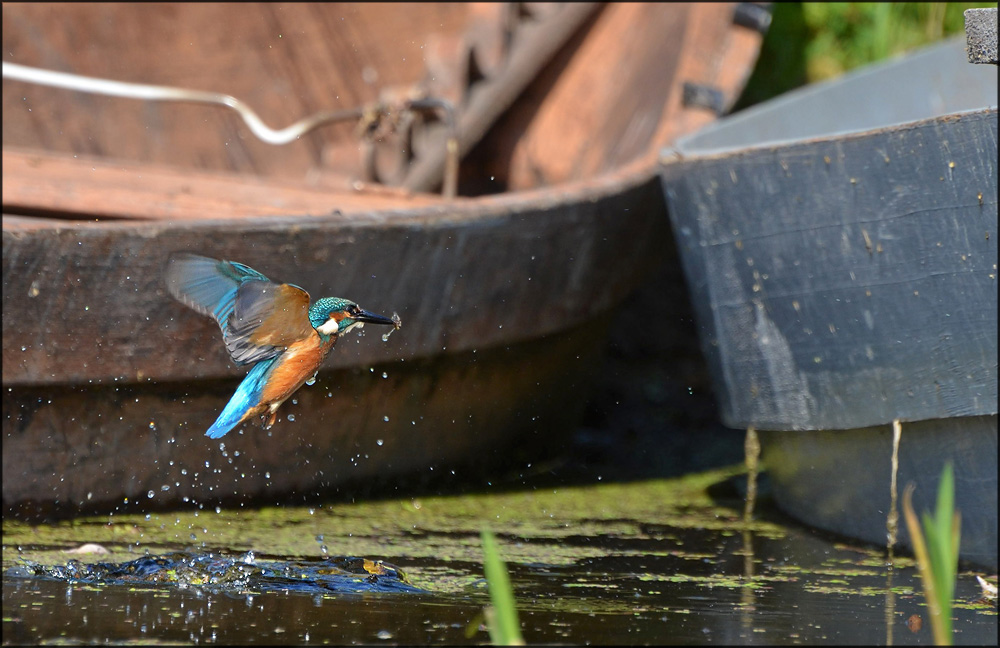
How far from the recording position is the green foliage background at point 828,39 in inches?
201

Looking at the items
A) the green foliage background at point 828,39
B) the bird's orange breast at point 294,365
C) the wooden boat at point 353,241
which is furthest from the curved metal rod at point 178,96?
the bird's orange breast at point 294,365

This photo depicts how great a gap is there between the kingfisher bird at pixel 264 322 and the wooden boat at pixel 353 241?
67cm

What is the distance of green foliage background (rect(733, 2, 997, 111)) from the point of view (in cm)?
510

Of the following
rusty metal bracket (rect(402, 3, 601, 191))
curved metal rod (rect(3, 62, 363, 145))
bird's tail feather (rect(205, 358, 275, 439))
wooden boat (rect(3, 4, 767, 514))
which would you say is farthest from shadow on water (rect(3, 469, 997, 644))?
rusty metal bracket (rect(402, 3, 601, 191))

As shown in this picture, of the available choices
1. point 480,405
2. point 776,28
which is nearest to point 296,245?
point 480,405

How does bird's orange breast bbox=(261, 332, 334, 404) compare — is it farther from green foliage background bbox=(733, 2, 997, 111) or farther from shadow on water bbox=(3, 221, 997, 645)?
green foliage background bbox=(733, 2, 997, 111)

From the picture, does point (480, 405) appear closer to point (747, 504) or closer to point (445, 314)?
point (445, 314)

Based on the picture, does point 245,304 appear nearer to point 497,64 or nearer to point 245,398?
point 245,398

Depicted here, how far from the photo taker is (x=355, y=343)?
2.94 m

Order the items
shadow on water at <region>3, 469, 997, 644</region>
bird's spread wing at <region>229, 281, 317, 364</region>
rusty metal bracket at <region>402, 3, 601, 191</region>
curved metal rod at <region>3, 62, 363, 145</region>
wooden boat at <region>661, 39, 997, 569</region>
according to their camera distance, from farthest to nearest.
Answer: rusty metal bracket at <region>402, 3, 601, 191</region>
curved metal rod at <region>3, 62, 363, 145</region>
wooden boat at <region>661, 39, 997, 569</region>
shadow on water at <region>3, 469, 997, 644</region>
bird's spread wing at <region>229, 281, 317, 364</region>

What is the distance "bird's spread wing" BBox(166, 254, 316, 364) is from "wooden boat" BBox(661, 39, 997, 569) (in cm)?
133

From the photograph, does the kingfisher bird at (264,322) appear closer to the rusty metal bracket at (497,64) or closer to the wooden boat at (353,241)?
the wooden boat at (353,241)

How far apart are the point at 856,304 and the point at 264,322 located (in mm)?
1447

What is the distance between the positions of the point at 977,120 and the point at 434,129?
269 cm
